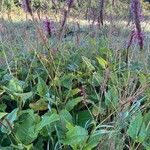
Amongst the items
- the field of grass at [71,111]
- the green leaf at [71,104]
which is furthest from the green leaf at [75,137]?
the green leaf at [71,104]

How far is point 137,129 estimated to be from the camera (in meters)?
1.49

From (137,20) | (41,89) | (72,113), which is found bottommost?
(72,113)

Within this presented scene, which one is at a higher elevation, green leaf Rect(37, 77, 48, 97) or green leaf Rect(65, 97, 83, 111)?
green leaf Rect(37, 77, 48, 97)

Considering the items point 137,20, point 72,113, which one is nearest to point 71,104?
point 72,113

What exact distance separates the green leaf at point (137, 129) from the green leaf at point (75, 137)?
165mm

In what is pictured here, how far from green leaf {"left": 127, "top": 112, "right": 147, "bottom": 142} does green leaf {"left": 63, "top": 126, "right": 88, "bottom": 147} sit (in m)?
0.17

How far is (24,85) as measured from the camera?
73.9 inches

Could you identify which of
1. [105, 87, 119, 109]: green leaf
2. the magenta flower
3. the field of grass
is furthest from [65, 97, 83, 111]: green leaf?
the magenta flower

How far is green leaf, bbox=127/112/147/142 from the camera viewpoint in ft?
4.85

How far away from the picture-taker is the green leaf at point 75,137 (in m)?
1.39

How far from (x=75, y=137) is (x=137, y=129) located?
0.73 feet

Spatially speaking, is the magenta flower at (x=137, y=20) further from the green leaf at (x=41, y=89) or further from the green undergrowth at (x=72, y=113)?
the green leaf at (x=41, y=89)

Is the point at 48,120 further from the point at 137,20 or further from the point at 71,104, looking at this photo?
the point at 137,20

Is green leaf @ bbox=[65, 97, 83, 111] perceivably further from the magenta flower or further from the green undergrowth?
the magenta flower
